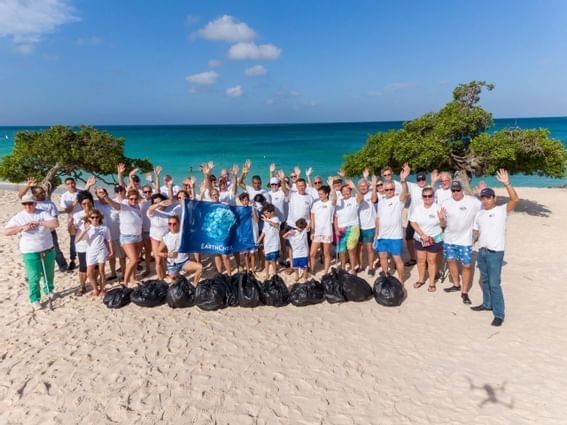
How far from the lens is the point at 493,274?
536 centimetres

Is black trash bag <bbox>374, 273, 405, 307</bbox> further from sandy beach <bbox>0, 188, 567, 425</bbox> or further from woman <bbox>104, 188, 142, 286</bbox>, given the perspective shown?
woman <bbox>104, 188, 142, 286</bbox>

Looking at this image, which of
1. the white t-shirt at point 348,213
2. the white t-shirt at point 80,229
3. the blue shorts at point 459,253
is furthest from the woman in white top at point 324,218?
the white t-shirt at point 80,229

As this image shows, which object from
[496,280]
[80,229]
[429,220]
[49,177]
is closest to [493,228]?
[496,280]

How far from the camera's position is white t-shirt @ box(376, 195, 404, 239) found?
657 cm

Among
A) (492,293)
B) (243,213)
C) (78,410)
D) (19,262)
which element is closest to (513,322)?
(492,293)

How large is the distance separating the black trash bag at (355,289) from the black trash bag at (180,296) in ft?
9.08

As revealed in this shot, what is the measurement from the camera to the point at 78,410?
3912 millimetres

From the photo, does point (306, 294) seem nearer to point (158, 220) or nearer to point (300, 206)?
point (300, 206)

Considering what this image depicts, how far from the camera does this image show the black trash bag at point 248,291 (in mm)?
6055

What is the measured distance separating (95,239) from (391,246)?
218 inches

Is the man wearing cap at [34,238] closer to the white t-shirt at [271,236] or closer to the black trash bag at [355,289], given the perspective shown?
the white t-shirt at [271,236]

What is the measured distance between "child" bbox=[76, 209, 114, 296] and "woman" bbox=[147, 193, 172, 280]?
0.80m

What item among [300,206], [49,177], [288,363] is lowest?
[288,363]

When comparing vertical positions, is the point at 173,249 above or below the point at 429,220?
below
